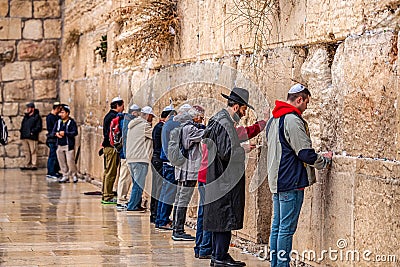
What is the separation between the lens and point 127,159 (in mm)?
11578

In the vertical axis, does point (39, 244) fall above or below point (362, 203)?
below

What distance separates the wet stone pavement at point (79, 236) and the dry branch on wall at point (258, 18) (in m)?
2.08

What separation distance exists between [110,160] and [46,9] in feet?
26.7

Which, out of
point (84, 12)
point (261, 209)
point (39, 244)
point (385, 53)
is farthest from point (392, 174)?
point (84, 12)

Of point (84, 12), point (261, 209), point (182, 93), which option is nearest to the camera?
point (261, 209)

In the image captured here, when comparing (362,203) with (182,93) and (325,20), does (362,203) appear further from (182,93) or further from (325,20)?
(182,93)

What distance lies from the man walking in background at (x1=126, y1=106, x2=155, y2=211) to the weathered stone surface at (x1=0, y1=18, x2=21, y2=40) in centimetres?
914

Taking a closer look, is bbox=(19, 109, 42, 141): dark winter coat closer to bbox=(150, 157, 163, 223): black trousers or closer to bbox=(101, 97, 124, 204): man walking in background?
bbox=(101, 97, 124, 204): man walking in background

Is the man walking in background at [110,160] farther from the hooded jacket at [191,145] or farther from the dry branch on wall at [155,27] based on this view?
the hooded jacket at [191,145]

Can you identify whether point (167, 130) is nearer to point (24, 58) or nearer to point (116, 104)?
point (116, 104)

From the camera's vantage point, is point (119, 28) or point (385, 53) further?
point (119, 28)

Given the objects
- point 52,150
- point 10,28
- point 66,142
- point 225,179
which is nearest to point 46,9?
point 10,28

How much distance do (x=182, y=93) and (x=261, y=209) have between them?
119 inches

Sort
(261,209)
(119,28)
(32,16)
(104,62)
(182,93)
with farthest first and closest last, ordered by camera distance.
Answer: (32,16)
(104,62)
(119,28)
(182,93)
(261,209)
